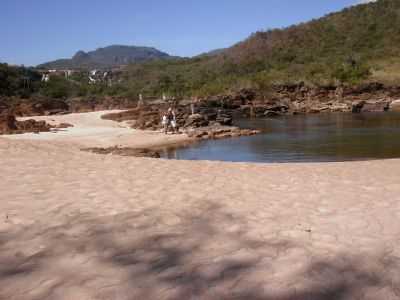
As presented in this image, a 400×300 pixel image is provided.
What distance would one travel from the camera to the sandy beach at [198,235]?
2.93 m

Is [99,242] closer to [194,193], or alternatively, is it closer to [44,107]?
[194,193]

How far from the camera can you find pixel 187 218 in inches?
184

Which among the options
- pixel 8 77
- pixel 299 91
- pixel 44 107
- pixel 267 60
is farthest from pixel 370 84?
pixel 8 77

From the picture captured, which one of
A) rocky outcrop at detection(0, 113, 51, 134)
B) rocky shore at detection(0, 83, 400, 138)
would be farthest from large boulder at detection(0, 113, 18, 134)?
rocky shore at detection(0, 83, 400, 138)

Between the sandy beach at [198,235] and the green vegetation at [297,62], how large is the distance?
1622 inches

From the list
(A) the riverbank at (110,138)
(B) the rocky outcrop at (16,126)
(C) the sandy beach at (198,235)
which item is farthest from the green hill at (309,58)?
(C) the sandy beach at (198,235)

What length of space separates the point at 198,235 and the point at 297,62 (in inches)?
2333

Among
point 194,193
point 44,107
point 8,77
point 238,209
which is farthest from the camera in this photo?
point 8,77

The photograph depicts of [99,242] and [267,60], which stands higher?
[267,60]

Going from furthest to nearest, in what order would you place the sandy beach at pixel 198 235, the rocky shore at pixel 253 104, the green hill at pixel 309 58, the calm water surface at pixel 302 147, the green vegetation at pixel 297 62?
1. the green vegetation at pixel 297 62
2. the green hill at pixel 309 58
3. the rocky shore at pixel 253 104
4. the calm water surface at pixel 302 147
5. the sandy beach at pixel 198 235

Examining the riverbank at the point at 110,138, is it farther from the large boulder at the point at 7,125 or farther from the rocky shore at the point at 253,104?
the rocky shore at the point at 253,104

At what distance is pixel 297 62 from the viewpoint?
60.3 m

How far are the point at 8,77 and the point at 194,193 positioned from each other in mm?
52844

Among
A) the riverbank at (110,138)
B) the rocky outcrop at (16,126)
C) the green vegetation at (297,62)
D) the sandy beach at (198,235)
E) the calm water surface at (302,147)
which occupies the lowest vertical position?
the calm water surface at (302,147)
